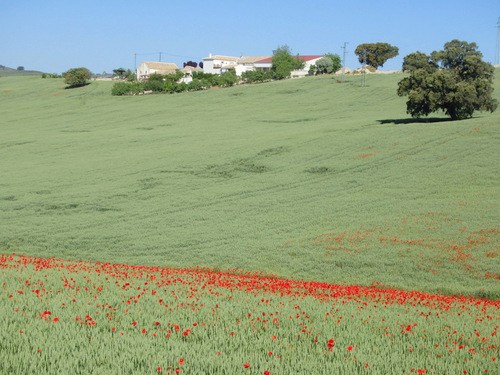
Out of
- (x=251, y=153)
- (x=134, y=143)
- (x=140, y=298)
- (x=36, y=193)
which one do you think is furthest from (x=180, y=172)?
(x=140, y=298)

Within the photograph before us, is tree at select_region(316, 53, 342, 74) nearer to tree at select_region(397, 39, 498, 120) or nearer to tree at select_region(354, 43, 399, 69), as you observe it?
tree at select_region(354, 43, 399, 69)

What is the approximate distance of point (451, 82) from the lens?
52.5 m

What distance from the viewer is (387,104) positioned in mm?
81000

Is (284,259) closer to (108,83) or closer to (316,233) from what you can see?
(316,233)

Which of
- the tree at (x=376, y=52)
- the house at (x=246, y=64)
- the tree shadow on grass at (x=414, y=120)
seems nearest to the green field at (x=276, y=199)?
the tree shadow on grass at (x=414, y=120)

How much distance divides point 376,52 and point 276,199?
15779cm

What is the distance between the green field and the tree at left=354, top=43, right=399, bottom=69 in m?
114

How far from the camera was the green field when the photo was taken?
23062 millimetres

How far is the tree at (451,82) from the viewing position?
52.7 meters

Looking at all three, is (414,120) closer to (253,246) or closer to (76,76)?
(253,246)

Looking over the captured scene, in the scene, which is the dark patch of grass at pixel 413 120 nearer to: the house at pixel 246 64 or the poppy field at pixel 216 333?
the poppy field at pixel 216 333

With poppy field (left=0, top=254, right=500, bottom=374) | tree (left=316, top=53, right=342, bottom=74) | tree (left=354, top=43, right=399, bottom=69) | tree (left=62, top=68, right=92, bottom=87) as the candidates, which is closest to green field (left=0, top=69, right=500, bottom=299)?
poppy field (left=0, top=254, right=500, bottom=374)

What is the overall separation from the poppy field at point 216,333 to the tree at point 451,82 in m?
44.8

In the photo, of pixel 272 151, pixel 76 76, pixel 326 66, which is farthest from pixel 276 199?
pixel 326 66
